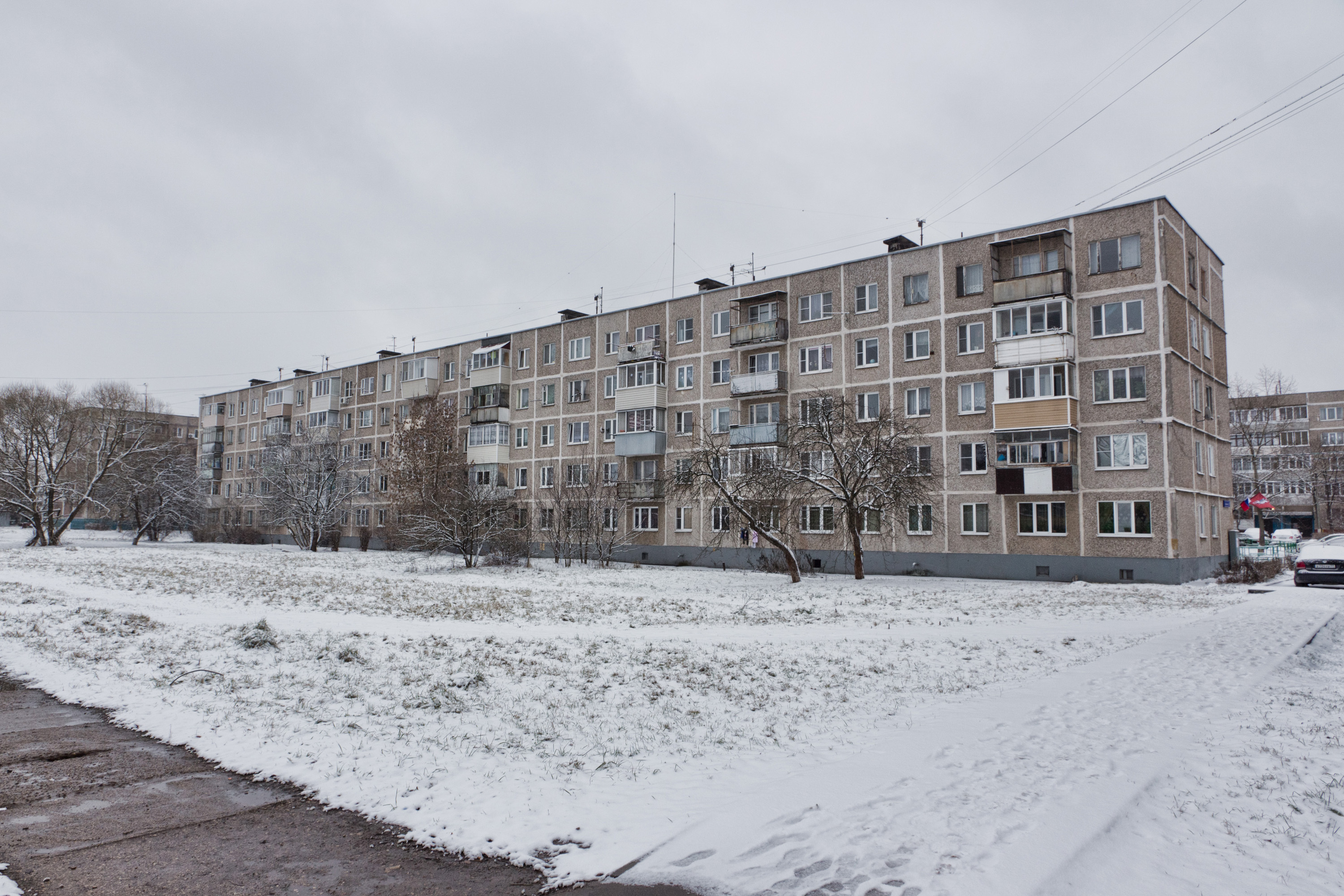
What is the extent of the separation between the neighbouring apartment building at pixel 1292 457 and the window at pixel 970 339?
37.8 metres

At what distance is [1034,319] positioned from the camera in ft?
118

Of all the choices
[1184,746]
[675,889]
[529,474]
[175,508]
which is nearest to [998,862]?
[675,889]

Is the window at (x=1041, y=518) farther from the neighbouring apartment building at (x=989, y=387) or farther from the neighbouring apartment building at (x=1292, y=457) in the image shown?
the neighbouring apartment building at (x=1292, y=457)

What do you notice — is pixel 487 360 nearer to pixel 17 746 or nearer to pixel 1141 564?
pixel 1141 564

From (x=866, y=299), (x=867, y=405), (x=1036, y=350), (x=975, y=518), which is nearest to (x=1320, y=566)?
(x=975, y=518)

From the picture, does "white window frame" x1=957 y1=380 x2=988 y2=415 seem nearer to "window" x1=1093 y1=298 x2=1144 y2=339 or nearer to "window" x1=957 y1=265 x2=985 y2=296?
"window" x1=957 y1=265 x2=985 y2=296

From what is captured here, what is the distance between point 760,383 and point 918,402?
869cm

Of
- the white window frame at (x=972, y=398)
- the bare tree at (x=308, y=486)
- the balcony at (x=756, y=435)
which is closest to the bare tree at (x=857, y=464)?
the white window frame at (x=972, y=398)

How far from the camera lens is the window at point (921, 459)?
30.0m

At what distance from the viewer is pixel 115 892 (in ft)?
15.6

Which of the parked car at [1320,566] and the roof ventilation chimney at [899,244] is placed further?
the roof ventilation chimney at [899,244]

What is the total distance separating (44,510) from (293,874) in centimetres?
5567

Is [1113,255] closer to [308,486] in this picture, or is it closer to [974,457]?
[974,457]

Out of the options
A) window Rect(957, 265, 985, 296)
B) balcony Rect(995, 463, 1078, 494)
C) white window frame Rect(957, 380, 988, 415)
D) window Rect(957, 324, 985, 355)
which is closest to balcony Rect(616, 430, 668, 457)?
white window frame Rect(957, 380, 988, 415)
